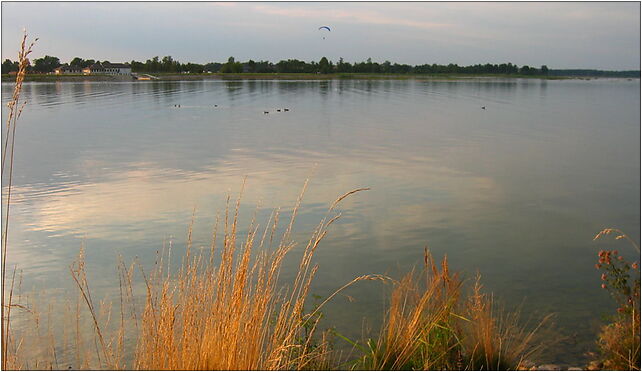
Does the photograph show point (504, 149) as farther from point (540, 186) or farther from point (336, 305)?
point (336, 305)

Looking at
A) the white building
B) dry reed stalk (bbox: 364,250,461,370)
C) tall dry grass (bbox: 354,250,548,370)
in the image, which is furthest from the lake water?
the white building

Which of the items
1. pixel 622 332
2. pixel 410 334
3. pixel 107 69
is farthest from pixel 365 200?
pixel 107 69

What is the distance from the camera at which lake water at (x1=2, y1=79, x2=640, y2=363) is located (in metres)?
7.52

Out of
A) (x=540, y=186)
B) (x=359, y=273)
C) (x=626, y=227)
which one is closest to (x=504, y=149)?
(x=540, y=186)

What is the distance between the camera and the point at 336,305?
667cm

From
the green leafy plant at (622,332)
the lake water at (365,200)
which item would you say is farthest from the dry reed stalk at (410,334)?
the lake water at (365,200)

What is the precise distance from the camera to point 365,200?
11516 mm

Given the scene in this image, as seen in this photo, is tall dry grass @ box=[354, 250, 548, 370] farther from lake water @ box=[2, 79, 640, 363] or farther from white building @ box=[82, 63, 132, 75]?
white building @ box=[82, 63, 132, 75]

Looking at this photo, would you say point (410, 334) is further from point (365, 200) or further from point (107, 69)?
point (107, 69)

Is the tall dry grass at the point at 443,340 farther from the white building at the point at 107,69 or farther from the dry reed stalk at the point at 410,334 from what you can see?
the white building at the point at 107,69

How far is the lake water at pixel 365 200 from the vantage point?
752 centimetres

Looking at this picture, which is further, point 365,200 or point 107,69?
point 107,69

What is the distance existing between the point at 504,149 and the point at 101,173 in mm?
12466

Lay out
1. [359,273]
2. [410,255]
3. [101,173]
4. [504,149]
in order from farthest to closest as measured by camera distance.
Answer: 1. [504,149]
2. [101,173]
3. [410,255]
4. [359,273]
